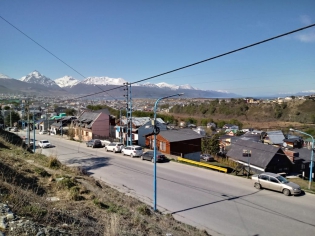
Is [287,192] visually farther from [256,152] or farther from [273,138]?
[273,138]

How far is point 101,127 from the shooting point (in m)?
48.5

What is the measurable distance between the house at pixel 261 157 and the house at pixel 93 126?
26.2 m

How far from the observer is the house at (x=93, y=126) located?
155ft

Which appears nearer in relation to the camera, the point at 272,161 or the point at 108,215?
the point at 108,215

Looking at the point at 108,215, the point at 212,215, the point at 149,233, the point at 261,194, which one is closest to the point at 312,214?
the point at 261,194

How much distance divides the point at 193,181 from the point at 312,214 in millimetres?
7846

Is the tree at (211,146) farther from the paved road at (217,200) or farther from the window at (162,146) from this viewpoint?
the paved road at (217,200)

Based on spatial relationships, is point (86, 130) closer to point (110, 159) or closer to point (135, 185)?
point (110, 159)

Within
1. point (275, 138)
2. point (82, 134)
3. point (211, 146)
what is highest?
point (82, 134)

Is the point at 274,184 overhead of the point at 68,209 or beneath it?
beneath

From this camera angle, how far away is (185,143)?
35.8m

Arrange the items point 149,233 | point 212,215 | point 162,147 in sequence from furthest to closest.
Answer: point 162,147
point 212,215
point 149,233

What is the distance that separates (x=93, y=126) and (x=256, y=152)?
97.6ft

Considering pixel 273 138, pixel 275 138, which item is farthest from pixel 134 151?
pixel 275 138
